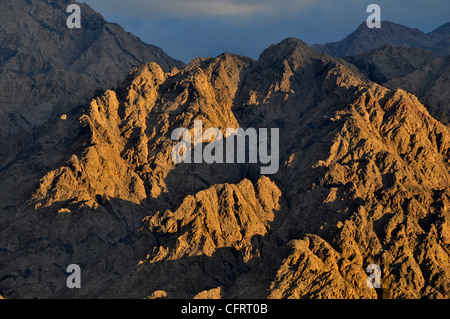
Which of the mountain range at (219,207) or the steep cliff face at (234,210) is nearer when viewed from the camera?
the steep cliff face at (234,210)

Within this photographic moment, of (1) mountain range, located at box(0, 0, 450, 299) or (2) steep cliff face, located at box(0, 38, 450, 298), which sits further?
(1) mountain range, located at box(0, 0, 450, 299)

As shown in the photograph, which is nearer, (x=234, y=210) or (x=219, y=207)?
(x=219, y=207)

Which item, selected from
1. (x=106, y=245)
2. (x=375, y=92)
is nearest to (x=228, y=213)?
(x=106, y=245)

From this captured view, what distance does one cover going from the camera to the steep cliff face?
5383 inches

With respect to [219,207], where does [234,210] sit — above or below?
below

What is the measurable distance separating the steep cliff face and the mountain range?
27 cm

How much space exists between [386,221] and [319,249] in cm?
2372

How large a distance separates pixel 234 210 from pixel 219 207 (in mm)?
2852

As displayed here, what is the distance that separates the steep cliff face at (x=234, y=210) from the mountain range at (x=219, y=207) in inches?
10.6

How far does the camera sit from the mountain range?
450 feet

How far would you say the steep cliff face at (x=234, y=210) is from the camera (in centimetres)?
13674

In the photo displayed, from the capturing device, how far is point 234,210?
506ft

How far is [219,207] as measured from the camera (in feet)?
503
